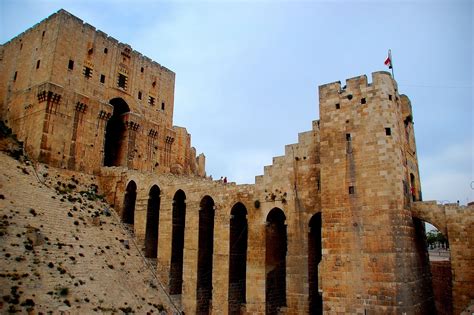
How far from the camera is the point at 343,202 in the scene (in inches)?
658

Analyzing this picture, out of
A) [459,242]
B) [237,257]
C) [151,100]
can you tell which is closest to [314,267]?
[237,257]

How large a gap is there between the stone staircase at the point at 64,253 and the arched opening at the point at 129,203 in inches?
35.4

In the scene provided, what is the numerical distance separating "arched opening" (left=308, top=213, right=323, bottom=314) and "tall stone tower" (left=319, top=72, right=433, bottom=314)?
218cm

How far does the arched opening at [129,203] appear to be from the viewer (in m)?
27.7

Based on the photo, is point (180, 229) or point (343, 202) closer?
point (343, 202)

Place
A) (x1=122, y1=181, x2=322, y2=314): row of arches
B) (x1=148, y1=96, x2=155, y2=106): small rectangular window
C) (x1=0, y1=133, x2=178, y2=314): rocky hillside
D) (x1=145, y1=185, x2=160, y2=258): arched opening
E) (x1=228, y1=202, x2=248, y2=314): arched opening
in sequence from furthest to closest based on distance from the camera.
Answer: (x1=148, y1=96, x2=155, y2=106): small rectangular window
(x1=145, y1=185, x2=160, y2=258): arched opening
(x1=228, y1=202, x2=248, y2=314): arched opening
(x1=122, y1=181, x2=322, y2=314): row of arches
(x1=0, y1=133, x2=178, y2=314): rocky hillside

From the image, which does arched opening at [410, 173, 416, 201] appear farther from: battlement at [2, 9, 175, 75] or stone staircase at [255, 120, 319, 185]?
battlement at [2, 9, 175, 75]

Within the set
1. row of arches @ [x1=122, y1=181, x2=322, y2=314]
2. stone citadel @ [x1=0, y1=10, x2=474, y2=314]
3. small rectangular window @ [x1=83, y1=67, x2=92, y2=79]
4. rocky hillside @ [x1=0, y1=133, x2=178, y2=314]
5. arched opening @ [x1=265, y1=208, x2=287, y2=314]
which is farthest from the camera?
small rectangular window @ [x1=83, y1=67, x2=92, y2=79]

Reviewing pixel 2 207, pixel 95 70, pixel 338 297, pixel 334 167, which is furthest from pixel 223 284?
pixel 95 70

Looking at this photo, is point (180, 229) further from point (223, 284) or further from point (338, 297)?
point (338, 297)

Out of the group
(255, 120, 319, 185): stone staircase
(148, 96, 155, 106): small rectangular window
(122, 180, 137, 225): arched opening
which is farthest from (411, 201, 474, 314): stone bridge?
(148, 96, 155, 106): small rectangular window

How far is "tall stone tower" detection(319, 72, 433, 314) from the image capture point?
15.1 meters

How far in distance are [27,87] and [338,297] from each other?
2845 centimetres

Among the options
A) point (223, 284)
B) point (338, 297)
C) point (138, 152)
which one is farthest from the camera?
point (138, 152)
